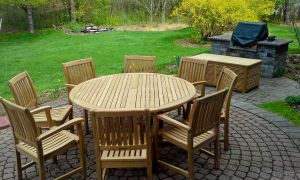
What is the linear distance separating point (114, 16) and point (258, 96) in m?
15.1

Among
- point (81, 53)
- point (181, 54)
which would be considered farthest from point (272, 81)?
point (81, 53)

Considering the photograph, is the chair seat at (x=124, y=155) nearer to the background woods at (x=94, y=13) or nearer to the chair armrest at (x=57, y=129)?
the chair armrest at (x=57, y=129)

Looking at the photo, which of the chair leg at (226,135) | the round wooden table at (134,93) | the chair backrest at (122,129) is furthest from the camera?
the chair leg at (226,135)

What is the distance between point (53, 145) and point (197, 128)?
4.85 ft

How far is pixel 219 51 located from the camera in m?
8.50

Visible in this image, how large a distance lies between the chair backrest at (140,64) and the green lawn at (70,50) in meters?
2.54

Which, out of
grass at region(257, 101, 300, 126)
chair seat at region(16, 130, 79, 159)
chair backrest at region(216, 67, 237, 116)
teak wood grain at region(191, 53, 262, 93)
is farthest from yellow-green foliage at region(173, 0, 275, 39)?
chair seat at region(16, 130, 79, 159)

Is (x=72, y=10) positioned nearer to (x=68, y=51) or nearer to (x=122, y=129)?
(x=68, y=51)

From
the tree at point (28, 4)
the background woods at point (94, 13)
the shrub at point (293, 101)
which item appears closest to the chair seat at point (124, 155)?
the shrub at point (293, 101)

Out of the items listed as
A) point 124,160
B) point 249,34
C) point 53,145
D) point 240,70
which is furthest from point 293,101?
point 53,145

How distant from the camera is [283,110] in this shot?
5.47 m

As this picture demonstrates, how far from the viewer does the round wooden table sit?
357 centimetres

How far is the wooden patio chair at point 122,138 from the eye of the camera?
9.54ft

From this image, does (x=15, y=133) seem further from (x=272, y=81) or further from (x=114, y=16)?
(x=114, y=16)
